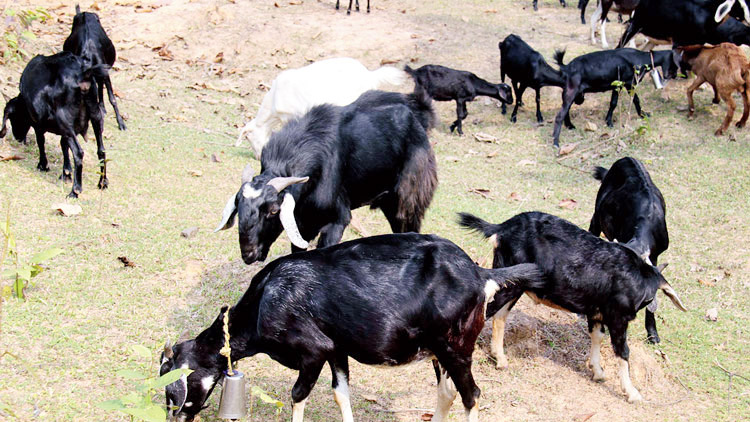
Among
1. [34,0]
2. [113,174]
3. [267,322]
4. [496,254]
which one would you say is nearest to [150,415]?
[267,322]

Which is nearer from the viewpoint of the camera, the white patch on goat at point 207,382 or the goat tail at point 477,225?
the white patch on goat at point 207,382

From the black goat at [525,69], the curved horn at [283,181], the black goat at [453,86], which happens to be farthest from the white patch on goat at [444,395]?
the black goat at [525,69]

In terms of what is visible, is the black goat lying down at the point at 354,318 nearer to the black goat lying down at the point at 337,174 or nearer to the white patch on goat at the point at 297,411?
the white patch on goat at the point at 297,411

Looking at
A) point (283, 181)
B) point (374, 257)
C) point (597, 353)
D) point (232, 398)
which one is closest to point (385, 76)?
point (283, 181)

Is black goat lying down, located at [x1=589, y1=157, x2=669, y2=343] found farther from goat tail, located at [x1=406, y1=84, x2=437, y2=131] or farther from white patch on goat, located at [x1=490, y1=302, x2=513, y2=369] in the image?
goat tail, located at [x1=406, y1=84, x2=437, y2=131]

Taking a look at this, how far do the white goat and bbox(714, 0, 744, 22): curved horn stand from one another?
20.4 feet

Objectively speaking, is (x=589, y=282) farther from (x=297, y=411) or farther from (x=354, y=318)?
(x=297, y=411)

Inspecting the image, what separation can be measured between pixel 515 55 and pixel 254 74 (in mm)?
4776

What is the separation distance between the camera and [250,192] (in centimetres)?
523

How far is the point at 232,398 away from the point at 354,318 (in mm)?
854

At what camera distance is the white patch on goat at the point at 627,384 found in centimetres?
534

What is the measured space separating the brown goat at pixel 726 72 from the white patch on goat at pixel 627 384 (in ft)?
22.3

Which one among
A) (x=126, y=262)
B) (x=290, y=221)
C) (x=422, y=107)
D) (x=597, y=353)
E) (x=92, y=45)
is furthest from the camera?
(x=92, y=45)

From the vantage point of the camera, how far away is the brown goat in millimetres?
10609
